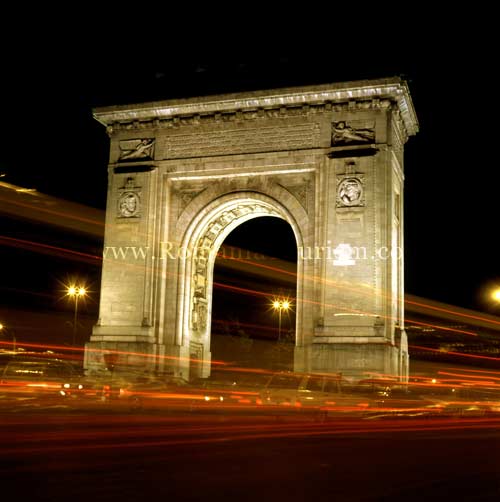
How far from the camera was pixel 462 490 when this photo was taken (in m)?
8.84

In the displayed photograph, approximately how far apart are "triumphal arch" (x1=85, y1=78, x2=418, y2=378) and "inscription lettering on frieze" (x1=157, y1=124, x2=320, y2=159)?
0.15ft

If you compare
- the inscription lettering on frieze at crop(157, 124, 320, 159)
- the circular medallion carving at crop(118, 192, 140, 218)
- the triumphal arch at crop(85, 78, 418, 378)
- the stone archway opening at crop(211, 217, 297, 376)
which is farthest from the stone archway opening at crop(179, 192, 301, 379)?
the stone archway opening at crop(211, 217, 297, 376)

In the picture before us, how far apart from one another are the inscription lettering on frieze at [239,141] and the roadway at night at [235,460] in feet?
52.9

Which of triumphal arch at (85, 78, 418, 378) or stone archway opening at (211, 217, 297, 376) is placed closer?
triumphal arch at (85, 78, 418, 378)

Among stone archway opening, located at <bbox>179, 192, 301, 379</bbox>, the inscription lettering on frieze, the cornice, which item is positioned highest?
the cornice

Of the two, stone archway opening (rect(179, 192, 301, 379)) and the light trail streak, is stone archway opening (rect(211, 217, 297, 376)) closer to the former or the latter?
stone archway opening (rect(179, 192, 301, 379))

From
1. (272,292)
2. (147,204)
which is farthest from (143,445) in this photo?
(272,292)

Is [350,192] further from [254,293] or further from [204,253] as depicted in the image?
[254,293]

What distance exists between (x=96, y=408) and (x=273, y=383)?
4.55m

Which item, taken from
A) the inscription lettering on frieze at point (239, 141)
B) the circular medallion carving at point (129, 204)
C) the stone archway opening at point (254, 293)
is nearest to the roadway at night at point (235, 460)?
the inscription lettering on frieze at point (239, 141)

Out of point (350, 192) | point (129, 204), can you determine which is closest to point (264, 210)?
point (350, 192)

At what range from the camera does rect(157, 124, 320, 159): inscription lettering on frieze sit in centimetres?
3197

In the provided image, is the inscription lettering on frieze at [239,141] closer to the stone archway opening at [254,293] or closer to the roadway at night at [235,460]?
the stone archway opening at [254,293]

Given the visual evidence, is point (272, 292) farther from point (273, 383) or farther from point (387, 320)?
point (273, 383)
